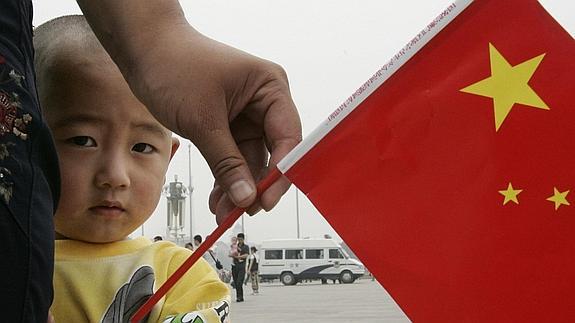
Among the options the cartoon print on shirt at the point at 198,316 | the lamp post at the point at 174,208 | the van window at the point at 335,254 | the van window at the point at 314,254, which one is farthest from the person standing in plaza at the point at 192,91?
the van window at the point at 335,254

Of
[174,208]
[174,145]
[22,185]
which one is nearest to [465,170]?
[22,185]

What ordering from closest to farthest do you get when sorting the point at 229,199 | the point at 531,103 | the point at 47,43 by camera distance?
the point at 531,103 < the point at 229,199 < the point at 47,43

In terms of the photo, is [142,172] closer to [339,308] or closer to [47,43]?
[47,43]

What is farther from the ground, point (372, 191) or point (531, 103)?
point (531, 103)

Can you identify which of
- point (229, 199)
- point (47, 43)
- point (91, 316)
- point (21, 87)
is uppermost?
point (47, 43)

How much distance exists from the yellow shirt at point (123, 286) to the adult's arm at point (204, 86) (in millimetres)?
369

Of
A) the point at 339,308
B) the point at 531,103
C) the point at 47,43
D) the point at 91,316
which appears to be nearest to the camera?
the point at 531,103

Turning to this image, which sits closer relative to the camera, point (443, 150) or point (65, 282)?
point (443, 150)

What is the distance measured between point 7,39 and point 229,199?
454 mm

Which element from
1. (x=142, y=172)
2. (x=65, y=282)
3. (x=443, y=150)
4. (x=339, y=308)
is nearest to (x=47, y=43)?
(x=142, y=172)

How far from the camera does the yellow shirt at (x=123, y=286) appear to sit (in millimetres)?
1657

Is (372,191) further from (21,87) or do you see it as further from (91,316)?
Result: (91,316)

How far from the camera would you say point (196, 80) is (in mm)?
1241

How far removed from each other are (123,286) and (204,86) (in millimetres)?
625
